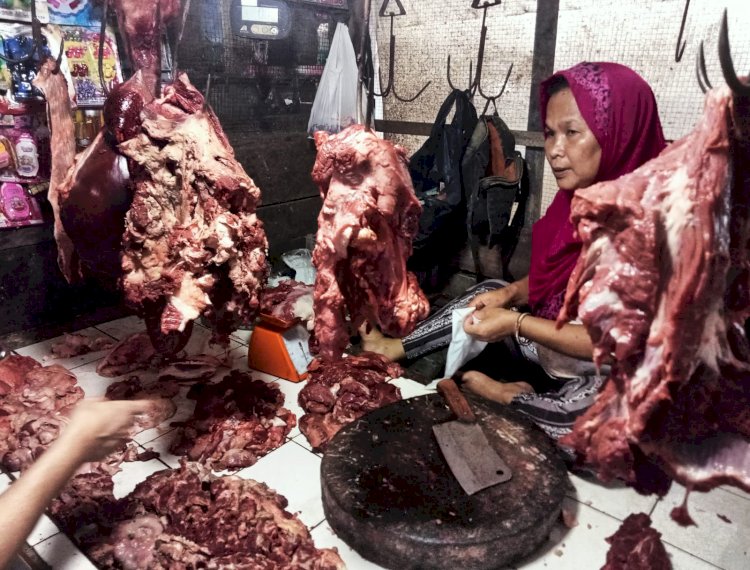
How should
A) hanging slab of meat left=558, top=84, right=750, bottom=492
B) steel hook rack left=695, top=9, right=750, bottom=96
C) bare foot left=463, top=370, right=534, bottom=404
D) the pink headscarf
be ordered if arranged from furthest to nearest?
bare foot left=463, top=370, right=534, bottom=404, the pink headscarf, hanging slab of meat left=558, top=84, right=750, bottom=492, steel hook rack left=695, top=9, right=750, bottom=96

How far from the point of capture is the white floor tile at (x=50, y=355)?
3.77 metres

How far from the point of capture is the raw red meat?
202 centimetres

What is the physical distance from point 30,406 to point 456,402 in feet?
7.86

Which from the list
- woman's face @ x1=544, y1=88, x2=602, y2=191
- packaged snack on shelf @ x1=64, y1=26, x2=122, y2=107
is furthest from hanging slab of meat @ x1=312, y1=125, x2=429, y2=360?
packaged snack on shelf @ x1=64, y1=26, x2=122, y2=107

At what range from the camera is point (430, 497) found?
7.27 feet

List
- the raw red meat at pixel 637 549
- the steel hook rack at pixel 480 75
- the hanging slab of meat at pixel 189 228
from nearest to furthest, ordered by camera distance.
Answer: the raw red meat at pixel 637 549, the hanging slab of meat at pixel 189 228, the steel hook rack at pixel 480 75

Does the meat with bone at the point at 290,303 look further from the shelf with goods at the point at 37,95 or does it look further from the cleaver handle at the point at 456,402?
the shelf with goods at the point at 37,95

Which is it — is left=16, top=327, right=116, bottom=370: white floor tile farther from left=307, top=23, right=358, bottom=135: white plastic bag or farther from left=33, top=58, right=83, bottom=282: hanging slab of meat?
left=307, top=23, right=358, bottom=135: white plastic bag

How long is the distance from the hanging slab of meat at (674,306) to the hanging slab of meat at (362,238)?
0.81 m

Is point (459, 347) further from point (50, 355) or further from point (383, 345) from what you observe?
point (50, 355)

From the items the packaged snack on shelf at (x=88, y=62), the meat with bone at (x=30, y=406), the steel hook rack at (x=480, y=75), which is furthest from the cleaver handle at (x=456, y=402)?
the packaged snack on shelf at (x=88, y=62)

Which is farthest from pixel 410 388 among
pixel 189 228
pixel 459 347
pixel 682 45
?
pixel 682 45

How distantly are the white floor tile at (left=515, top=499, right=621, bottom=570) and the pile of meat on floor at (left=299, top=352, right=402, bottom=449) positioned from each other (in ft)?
3.49

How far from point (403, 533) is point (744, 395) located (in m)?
1.28
